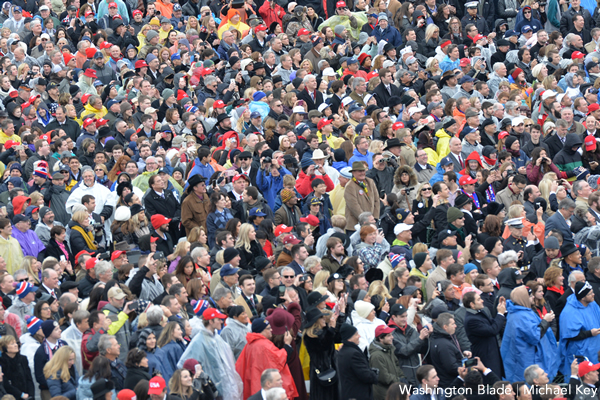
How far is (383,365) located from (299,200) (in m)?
4.59

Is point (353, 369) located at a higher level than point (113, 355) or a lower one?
lower

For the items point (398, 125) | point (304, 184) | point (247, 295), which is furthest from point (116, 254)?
point (398, 125)

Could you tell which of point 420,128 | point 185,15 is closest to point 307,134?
point 420,128

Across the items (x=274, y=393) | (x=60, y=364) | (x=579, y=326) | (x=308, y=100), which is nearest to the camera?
(x=274, y=393)

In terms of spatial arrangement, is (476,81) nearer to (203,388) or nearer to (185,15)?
(185,15)

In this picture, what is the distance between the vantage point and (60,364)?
9.49m

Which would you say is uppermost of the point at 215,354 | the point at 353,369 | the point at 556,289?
the point at 215,354

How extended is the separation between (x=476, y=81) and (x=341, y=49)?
316 cm

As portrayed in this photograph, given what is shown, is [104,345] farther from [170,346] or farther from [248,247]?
[248,247]

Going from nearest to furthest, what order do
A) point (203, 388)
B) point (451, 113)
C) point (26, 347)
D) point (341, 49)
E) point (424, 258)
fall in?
1. point (203, 388)
2. point (26, 347)
3. point (424, 258)
4. point (451, 113)
5. point (341, 49)

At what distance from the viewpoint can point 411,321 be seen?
1007 centimetres

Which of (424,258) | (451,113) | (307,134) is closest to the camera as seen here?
(424,258)

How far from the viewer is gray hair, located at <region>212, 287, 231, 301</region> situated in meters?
10.3

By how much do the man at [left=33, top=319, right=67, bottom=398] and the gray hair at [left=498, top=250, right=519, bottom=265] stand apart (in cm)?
526
